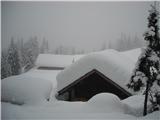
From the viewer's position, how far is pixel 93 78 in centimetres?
1853

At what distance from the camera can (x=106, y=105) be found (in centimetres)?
1294

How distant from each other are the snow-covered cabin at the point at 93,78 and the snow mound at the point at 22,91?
4.94 metres

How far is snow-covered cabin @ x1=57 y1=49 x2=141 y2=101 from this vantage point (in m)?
17.8

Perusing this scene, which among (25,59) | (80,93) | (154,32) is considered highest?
(154,32)

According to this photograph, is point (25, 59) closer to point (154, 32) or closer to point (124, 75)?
point (124, 75)

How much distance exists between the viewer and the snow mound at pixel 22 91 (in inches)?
505

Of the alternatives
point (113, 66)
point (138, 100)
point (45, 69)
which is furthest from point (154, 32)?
point (45, 69)

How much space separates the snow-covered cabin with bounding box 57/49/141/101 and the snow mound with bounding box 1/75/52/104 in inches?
194

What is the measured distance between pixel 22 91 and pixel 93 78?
280 inches

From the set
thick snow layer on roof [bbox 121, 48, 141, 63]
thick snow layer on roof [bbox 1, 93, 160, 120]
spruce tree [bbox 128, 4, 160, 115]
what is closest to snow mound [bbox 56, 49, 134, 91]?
thick snow layer on roof [bbox 1, 93, 160, 120]

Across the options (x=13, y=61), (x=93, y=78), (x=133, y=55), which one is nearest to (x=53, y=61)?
(x=13, y=61)

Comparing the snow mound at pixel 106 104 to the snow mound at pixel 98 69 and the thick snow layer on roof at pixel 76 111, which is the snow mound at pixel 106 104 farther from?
the snow mound at pixel 98 69

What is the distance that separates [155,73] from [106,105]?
10.5 feet

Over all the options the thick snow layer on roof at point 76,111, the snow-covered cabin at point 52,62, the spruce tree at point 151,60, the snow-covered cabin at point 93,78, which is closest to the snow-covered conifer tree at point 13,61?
the snow-covered cabin at point 52,62
